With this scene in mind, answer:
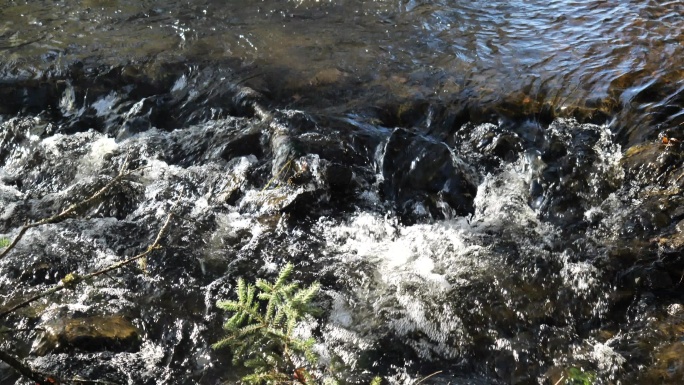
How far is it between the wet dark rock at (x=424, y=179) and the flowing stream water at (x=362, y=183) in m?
0.02

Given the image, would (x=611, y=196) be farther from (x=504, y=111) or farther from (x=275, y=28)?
(x=275, y=28)

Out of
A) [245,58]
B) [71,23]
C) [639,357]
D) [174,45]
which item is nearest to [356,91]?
[245,58]

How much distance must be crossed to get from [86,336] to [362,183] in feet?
8.92

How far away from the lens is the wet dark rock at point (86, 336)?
3.68 metres

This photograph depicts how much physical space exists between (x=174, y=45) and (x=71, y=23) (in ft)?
6.25

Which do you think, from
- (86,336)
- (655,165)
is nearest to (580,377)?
(655,165)

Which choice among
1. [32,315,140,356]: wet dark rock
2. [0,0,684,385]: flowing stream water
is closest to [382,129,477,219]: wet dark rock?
[0,0,684,385]: flowing stream water

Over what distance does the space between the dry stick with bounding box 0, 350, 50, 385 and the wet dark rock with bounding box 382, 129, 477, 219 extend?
10.8 feet

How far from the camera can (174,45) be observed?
757cm

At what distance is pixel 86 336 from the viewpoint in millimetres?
3701

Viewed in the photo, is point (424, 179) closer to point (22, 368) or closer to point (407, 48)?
point (407, 48)

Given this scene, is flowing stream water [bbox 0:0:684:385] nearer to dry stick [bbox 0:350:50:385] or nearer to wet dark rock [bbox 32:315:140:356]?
wet dark rock [bbox 32:315:140:356]

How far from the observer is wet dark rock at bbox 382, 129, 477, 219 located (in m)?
5.18

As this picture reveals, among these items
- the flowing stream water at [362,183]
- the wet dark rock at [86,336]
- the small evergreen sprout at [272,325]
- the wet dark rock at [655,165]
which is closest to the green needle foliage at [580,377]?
the flowing stream water at [362,183]
